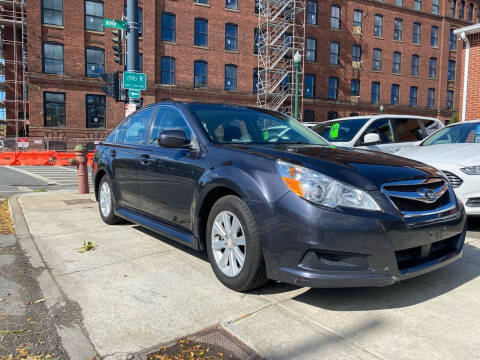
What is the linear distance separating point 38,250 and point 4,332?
196cm

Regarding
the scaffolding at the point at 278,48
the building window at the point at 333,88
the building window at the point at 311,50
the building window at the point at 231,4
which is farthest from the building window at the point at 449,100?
the building window at the point at 231,4

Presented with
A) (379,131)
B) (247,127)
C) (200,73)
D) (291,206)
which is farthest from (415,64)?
(291,206)

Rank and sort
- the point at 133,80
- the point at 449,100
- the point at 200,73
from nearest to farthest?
the point at 133,80
the point at 200,73
the point at 449,100

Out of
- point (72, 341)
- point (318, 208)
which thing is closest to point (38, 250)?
point (72, 341)

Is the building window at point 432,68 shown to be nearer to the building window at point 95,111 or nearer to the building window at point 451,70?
the building window at point 451,70

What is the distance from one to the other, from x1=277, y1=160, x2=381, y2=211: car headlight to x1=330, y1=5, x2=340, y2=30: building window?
116 ft

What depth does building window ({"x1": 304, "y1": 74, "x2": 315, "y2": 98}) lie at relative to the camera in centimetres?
3391

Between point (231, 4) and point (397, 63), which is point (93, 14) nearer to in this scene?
point (231, 4)

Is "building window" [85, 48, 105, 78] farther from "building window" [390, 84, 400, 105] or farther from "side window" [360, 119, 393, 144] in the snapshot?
"building window" [390, 84, 400, 105]

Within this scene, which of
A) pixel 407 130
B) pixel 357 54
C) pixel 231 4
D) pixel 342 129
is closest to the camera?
pixel 342 129

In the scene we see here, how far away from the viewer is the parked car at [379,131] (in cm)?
755

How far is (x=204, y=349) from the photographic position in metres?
2.38

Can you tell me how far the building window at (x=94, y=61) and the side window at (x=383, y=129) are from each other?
A: 23398mm

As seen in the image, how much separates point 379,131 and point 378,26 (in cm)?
3348
